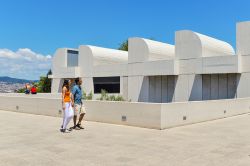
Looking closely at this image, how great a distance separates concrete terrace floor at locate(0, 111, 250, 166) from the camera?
6.11 m

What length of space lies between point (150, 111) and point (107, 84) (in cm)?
2234

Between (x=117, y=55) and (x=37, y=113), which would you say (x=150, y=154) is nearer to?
(x=37, y=113)

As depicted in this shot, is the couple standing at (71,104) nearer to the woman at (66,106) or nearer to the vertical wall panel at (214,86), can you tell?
the woman at (66,106)

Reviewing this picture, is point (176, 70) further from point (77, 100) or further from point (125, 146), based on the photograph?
point (125, 146)

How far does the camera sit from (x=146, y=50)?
1112 inches

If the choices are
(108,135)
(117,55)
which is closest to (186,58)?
(117,55)

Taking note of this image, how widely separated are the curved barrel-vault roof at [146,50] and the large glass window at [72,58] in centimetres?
1121

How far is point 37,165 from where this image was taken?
19.0 feet

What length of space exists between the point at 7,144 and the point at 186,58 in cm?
2013

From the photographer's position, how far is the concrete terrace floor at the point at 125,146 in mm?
6109

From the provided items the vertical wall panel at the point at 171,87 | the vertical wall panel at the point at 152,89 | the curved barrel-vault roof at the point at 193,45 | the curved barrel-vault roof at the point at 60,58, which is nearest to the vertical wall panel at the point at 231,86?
the curved barrel-vault roof at the point at 193,45

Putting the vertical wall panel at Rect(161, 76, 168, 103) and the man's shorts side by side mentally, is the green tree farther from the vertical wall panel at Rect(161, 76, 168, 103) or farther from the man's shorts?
the man's shorts

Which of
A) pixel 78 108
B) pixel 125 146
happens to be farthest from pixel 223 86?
pixel 125 146

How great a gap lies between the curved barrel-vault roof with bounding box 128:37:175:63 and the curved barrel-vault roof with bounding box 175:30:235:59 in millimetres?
2902
